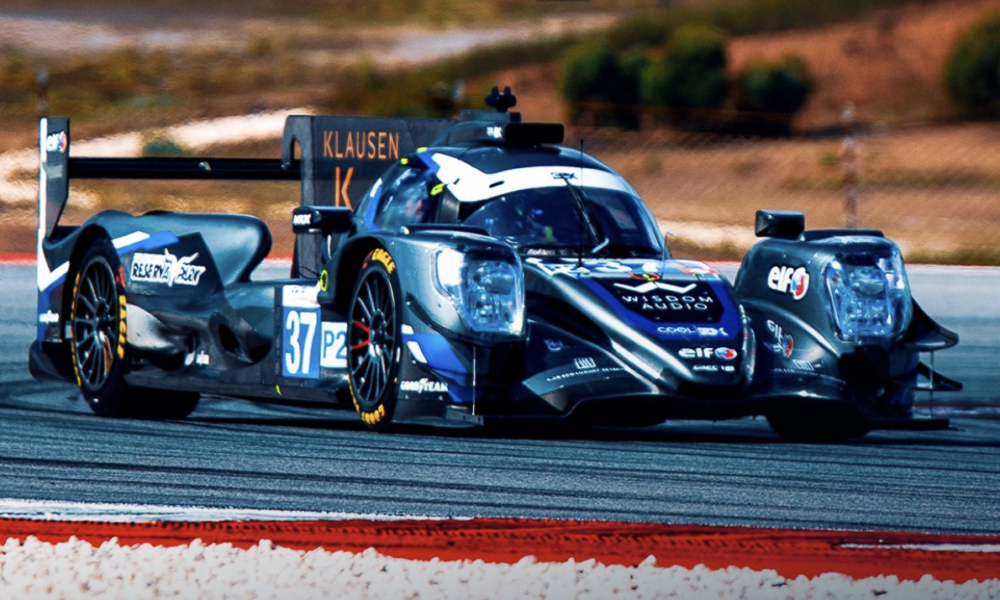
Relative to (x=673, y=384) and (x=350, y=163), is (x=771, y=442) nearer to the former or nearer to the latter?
(x=673, y=384)

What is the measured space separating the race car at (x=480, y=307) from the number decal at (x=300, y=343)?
1 centimetres

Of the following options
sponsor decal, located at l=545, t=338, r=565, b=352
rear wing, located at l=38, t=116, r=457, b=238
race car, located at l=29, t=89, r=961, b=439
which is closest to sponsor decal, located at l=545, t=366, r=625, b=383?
race car, located at l=29, t=89, r=961, b=439

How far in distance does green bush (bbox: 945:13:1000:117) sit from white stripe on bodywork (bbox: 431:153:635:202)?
117ft

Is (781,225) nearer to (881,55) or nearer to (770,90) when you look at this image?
(770,90)

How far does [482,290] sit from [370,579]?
3.28 meters

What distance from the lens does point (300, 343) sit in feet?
28.1

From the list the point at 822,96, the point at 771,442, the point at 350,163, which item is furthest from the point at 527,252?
the point at 822,96

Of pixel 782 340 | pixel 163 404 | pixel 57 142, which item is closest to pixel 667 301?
pixel 782 340

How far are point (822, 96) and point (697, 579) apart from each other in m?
46.7

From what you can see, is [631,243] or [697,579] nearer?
[697,579]

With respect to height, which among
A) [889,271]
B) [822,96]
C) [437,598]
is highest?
[822,96]

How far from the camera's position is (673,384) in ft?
25.5

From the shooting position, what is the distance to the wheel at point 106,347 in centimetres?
945

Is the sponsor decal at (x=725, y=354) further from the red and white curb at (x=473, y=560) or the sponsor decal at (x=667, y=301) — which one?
the red and white curb at (x=473, y=560)
